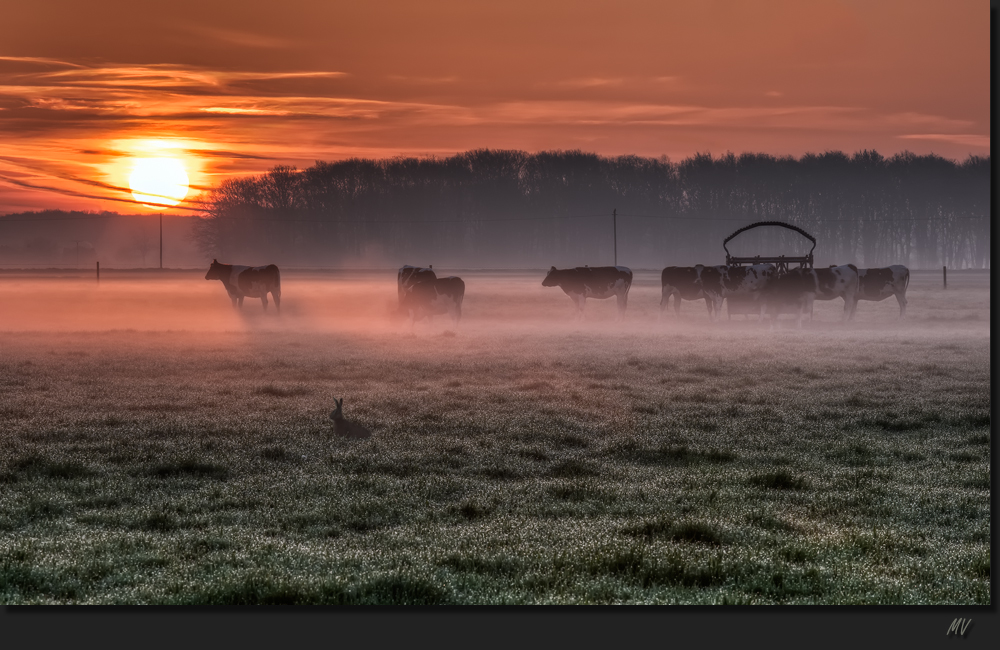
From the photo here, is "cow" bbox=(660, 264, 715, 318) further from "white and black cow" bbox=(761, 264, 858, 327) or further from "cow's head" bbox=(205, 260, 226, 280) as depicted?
"cow's head" bbox=(205, 260, 226, 280)

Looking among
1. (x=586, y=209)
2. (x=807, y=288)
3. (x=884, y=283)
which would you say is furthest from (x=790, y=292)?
(x=586, y=209)

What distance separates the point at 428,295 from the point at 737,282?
42.8 feet

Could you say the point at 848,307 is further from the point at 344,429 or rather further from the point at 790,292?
the point at 344,429

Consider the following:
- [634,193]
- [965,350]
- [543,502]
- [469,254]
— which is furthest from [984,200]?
[543,502]

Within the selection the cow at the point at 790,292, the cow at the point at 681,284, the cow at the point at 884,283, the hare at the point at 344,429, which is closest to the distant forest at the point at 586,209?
the cow at the point at 681,284

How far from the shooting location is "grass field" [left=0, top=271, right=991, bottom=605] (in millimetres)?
7211

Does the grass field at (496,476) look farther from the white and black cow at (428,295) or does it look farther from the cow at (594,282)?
the cow at (594,282)

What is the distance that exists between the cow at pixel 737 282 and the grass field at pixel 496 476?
1413cm

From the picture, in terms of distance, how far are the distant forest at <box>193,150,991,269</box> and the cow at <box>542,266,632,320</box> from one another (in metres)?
36.5

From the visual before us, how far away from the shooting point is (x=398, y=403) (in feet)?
54.9

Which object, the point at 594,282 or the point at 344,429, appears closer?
the point at 344,429

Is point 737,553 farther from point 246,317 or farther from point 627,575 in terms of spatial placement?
point 246,317

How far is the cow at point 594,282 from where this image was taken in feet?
147

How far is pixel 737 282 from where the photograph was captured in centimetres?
4131
